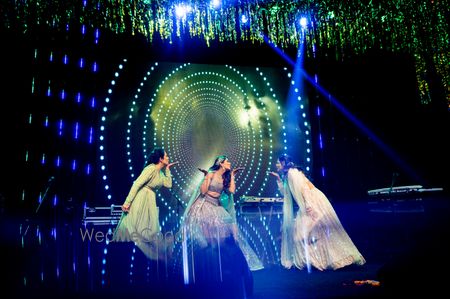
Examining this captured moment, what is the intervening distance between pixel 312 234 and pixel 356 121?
325 cm

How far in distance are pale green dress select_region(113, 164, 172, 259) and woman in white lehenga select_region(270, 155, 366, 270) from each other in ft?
5.50

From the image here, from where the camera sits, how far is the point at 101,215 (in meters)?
5.89

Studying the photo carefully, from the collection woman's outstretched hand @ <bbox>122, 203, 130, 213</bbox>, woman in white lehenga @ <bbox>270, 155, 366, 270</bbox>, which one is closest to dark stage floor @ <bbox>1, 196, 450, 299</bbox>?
woman in white lehenga @ <bbox>270, 155, 366, 270</bbox>

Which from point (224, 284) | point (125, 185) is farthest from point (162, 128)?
point (224, 284)

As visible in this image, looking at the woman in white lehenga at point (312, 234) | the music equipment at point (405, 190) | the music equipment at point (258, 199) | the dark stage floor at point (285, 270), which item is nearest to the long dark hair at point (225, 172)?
the woman in white lehenga at point (312, 234)

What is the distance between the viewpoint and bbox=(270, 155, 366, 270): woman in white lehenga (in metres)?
4.23

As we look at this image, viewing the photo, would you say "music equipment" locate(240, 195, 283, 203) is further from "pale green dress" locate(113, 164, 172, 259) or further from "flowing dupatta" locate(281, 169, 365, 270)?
"pale green dress" locate(113, 164, 172, 259)

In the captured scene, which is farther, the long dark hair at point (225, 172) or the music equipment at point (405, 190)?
the music equipment at point (405, 190)

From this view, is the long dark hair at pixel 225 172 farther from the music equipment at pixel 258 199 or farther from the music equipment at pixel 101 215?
the music equipment at pixel 101 215

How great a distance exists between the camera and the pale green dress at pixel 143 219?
14.7 ft

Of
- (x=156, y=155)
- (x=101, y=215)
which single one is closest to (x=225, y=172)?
(x=156, y=155)

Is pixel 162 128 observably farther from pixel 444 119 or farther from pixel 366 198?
pixel 444 119

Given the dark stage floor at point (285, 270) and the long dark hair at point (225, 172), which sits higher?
the long dark hair at point (225, 172)

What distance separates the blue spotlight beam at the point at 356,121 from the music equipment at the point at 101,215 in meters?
3.75
